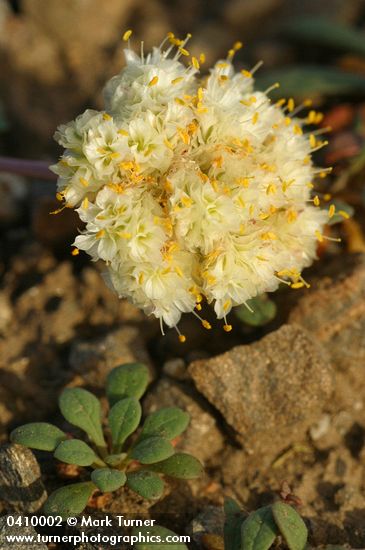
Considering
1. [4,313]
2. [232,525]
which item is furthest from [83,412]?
[4,313]

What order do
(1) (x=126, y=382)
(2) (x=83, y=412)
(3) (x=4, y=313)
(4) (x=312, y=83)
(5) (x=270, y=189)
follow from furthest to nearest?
(4) (x=312, y=83), (3) (x=4, y=313), (1) (x=126, y=382), (2) (x=83, y=412), (5) (x=270, y=189)

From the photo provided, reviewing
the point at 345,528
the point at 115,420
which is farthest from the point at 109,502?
the point at 345,528

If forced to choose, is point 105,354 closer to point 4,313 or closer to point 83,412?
point 83,412

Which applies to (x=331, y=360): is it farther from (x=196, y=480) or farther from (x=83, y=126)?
(x=83, y=126)

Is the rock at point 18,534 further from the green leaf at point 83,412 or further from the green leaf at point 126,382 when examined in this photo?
the green leaf at point 126,382

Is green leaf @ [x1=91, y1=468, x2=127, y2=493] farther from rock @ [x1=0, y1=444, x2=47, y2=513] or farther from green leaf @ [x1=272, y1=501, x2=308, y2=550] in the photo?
green leaf @ [x1=272, y1=501, x2=308, y2=550]

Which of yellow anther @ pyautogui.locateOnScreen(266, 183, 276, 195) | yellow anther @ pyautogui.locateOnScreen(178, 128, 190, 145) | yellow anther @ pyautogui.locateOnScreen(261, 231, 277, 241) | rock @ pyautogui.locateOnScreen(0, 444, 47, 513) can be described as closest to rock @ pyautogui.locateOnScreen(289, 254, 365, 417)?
yellow anther @ pyautogui.locateOnScreen(261, 231, 277, 241)
